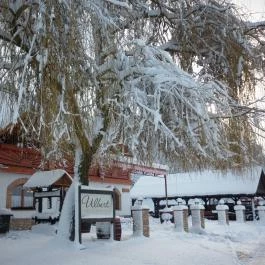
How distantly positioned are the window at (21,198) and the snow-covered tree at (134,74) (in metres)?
7.55

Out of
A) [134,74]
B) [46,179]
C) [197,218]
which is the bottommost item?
[197,218]

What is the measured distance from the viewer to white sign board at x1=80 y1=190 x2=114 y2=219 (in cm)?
950

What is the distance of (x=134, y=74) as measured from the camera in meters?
7.43

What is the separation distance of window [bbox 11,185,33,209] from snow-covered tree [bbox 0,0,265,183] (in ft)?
24.8

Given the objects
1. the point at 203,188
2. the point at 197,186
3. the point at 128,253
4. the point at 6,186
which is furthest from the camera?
the point at 197,186

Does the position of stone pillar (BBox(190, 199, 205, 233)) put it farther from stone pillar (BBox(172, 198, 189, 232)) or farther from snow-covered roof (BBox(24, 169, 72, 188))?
snow-covered roof (BBox(24, 169, 72, 188))

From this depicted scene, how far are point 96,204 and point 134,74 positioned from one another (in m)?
4.03

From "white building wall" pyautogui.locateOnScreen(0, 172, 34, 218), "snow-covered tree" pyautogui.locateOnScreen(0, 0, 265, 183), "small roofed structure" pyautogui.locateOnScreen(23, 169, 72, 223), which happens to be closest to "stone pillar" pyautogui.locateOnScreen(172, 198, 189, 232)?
"small roofed structure" pyautogui.locateOnScreen(23, 169, 72, 223)

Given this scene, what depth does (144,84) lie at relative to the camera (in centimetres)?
730

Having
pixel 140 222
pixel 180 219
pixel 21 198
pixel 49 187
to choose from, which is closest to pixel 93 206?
pixel 140 222

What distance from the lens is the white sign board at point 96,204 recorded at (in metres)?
9.50

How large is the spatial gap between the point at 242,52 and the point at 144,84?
214cm

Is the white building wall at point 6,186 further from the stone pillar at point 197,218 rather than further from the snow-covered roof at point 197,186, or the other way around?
the snow-covered roof at point 197,186

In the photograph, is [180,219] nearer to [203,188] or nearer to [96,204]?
[96,204]
